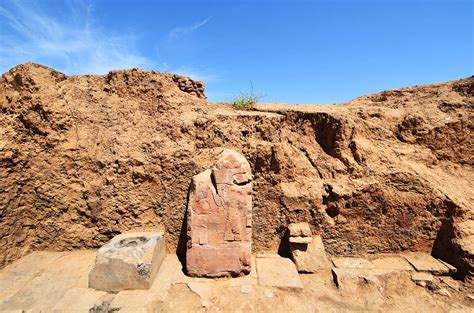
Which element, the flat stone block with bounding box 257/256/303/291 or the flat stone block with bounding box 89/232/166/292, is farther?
the flat stone block with bounding box 257/256/303/291

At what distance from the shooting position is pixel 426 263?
13.2 ft

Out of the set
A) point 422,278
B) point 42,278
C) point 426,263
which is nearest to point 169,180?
point 42,278

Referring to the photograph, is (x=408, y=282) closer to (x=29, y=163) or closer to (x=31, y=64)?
(x=29, y=163)

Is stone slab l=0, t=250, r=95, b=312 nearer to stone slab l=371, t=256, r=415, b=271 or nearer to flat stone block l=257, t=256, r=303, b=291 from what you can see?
flat stone block l=257, t=256, r=303, b=291

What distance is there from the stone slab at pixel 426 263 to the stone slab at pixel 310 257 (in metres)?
1.17

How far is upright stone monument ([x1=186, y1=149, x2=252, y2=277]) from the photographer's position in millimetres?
3668

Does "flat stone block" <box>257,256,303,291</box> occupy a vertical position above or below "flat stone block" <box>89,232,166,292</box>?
below

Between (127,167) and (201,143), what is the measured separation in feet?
3.72

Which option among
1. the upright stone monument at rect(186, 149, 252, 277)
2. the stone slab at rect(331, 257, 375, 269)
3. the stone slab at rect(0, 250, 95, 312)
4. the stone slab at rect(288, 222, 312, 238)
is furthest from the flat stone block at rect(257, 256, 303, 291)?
the stone slab at rect(0, 250, 95, 312)

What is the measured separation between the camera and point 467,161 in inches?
192

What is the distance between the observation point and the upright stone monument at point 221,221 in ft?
12.0

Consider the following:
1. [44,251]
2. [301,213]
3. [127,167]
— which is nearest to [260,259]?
[301,213]

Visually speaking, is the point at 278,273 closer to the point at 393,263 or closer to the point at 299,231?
the point at 299,231

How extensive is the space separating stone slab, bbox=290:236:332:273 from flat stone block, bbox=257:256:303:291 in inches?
4.4
